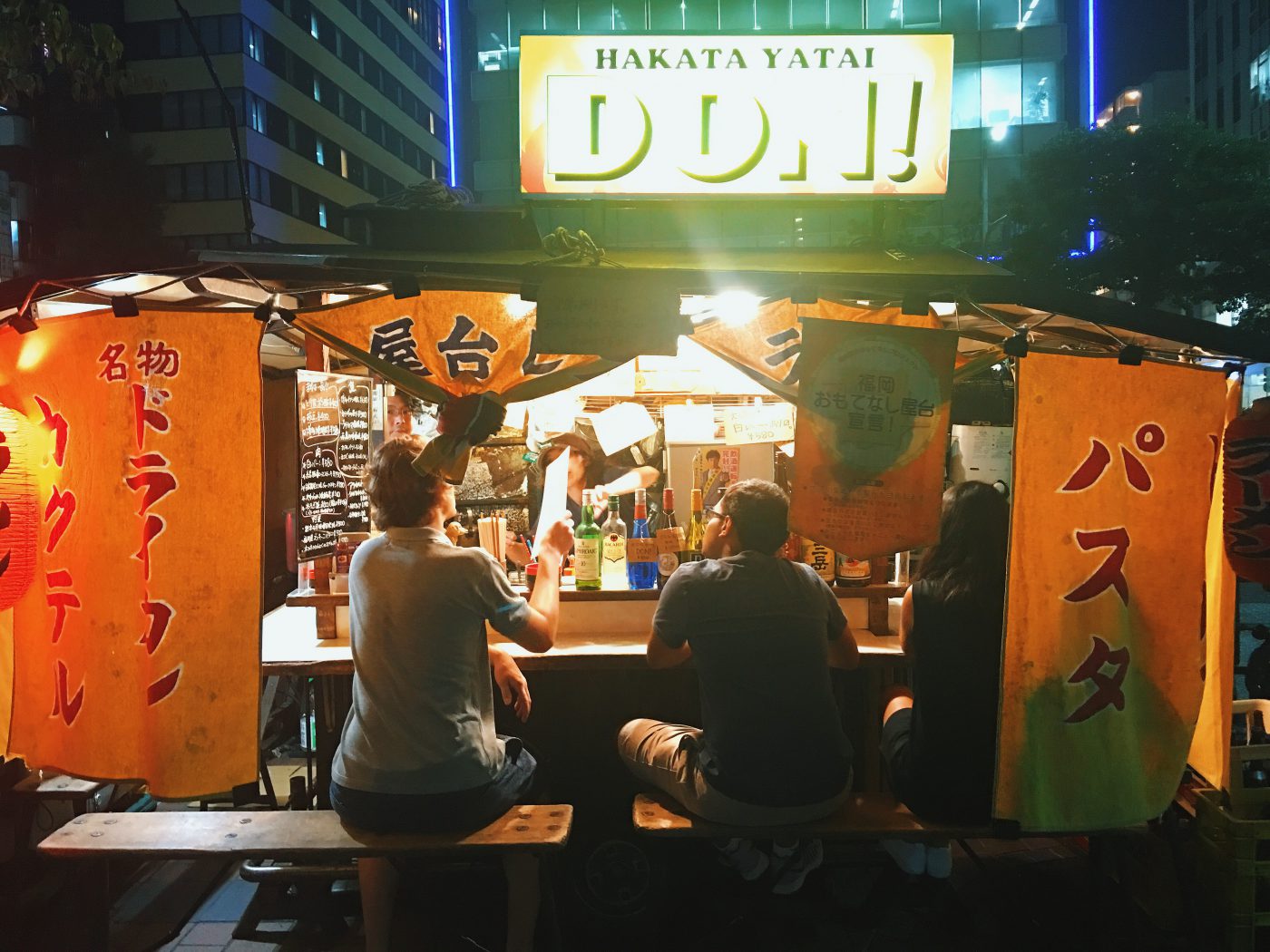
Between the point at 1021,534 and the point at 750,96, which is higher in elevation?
the point at 750,96

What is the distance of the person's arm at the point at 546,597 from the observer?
3.81 m

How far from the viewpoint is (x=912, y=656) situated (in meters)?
4.24

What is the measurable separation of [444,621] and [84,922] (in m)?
3.13

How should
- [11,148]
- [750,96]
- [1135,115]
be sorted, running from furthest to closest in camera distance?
[1135,115] < [11,148] < [750,96]

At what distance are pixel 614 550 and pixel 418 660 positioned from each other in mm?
2060

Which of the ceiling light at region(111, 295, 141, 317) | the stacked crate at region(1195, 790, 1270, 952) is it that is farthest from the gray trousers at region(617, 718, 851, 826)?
the ceiling light at region(111, 295, 141, 317)

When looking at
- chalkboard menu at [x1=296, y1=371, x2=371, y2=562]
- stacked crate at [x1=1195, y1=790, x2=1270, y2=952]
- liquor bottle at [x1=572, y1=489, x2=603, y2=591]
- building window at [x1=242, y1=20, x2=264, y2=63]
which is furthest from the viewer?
building window at [x1=242, y1=20, x2=264, y2=63]

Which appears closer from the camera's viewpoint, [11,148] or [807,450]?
[807,450]

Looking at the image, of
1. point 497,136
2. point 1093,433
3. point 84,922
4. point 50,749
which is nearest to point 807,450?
point 1093,433

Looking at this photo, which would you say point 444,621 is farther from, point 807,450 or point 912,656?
point 912,656

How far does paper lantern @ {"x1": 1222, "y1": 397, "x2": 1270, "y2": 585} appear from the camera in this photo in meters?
4.05

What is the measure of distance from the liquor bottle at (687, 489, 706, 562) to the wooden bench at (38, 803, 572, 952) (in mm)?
2049

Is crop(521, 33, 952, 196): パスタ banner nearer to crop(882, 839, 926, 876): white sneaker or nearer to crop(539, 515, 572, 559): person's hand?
crop(539, 515, 572, 559): person's hand

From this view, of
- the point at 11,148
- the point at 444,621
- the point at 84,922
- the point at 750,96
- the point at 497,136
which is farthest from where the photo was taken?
the point at 11,148
